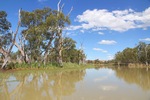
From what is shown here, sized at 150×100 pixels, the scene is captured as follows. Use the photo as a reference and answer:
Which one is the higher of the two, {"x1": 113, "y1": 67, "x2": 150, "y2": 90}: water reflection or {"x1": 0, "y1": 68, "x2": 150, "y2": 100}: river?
{"x1": 113, "y1": 67, "x2": 150, "y2": 90}: water reflection

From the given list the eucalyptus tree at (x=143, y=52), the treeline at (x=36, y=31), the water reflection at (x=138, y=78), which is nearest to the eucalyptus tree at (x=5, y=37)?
the treeline at (x=36, y=31)

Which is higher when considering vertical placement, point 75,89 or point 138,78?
point 138,78

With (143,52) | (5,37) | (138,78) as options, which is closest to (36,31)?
(5,37)

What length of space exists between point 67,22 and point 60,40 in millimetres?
4143

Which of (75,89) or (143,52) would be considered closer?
(75,89)

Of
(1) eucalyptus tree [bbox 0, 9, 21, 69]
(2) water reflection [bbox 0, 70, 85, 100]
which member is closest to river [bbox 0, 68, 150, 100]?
(2) water reflection [bbox 0, 70, 85, 100]

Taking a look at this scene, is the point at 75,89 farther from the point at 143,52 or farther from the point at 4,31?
the point at 143,52

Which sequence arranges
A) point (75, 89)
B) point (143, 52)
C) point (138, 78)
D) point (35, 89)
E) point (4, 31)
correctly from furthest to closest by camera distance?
point (143, 52) < point (4, 31) < point (138, 78) < point (35, 89) < point (75, 89)

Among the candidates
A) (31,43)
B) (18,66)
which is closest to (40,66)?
(18,66)

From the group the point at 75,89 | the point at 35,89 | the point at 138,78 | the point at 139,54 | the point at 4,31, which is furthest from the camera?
the point at 139,54

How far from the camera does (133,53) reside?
69688 millimetres

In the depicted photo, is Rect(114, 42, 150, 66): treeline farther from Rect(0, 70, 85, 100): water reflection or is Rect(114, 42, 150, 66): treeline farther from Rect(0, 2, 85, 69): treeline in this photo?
Rect(0, 70, 85, 100): water reflection

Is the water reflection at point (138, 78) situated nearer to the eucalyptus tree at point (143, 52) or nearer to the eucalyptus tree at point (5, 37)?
the eucalyptus tree at point (5, 37)

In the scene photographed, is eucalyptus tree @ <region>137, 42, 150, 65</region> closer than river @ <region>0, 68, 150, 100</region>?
No
